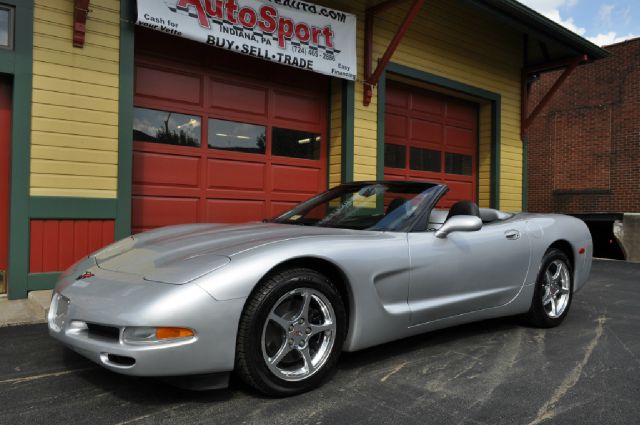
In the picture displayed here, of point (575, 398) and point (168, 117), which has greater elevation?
point (168, 117)

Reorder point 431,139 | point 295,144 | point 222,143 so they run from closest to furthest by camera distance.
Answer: point 222,143, point 295,144, point 431,139

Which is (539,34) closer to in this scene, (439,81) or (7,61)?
(439,81)

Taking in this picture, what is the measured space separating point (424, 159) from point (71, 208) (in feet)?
20.6

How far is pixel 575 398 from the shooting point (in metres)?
2.71

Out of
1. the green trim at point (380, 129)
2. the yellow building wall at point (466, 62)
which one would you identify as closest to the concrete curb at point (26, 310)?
the yellow building wall at point (466, 62)

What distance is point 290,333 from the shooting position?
265cm

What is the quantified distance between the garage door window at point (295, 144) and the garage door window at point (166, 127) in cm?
127

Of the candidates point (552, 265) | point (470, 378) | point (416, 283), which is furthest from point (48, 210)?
point (552, 265)

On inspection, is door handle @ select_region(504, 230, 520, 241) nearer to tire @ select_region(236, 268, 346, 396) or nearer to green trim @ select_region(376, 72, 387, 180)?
tire @ select_region(236, 268, 346, 396)

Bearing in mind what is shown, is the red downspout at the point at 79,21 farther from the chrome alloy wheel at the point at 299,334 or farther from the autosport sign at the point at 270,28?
the chrome alloy wheel at the point at 299,334

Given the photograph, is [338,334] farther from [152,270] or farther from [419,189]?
[419,189]

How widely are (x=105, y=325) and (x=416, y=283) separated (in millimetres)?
1792

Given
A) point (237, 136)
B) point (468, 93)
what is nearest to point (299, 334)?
point (237, 136)

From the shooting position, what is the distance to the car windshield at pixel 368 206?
3479 mm
